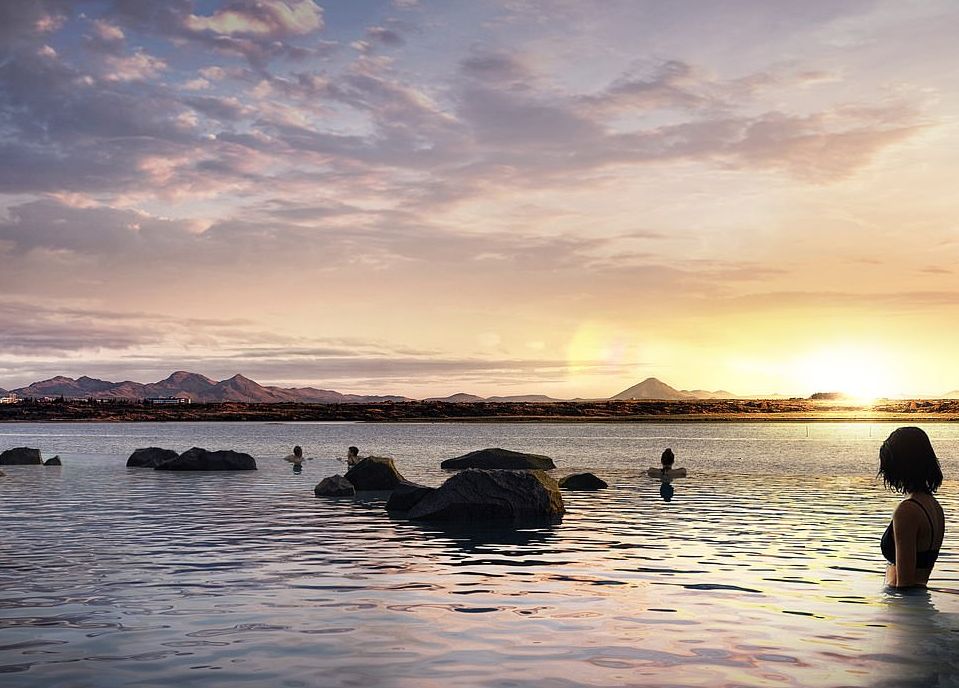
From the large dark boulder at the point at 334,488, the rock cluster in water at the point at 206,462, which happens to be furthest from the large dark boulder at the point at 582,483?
the rock cluster in water at the point at 206,462

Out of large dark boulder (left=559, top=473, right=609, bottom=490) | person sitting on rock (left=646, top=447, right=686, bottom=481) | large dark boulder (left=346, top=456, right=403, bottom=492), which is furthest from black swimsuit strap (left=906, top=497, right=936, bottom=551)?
person sitting on rock (left=646, top=447, right=686, bottom=481)

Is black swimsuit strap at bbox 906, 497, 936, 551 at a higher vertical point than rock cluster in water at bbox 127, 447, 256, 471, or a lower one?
higher

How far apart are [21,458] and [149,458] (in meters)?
8.68

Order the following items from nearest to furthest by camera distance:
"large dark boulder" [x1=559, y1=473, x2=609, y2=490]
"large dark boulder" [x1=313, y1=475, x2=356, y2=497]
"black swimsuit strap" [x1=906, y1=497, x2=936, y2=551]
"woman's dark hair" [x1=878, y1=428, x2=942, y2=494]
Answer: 1. "woman's dark hair" [x1=878, y1=428, x2=942, y2=494]
2. "black swimsuit strap" [x1=906, y1=497, x2=936, y2=551]
3. "large dark boulder" [x1=313, y1=475, x2=356, y2=497]
4. "large dark boulder" [x1=559, y1=473, x2=609, y2=490]

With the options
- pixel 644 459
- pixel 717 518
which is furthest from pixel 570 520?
pixel 644 459

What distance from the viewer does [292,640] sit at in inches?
444

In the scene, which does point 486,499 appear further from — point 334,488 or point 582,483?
point 582,483

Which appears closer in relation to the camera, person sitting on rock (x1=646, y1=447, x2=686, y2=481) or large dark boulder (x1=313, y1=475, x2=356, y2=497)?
large dark boulder (x1=313, y1=475, x2=356, y2=497)

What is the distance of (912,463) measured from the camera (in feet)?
37.1

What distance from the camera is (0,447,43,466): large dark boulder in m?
55.4

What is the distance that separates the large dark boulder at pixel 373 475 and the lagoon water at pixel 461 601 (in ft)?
23.9

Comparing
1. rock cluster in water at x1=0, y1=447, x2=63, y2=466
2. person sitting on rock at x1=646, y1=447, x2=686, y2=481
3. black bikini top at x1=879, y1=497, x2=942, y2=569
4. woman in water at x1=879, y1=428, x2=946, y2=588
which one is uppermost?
woman in water at x1=879, y1=428, x2=946, y2=588

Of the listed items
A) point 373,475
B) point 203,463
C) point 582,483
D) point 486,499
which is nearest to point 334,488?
point 373,475

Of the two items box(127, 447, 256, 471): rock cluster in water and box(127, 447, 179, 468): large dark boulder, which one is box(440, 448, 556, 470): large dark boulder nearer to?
box(127, 447, 256, 471): rock cluster in water
